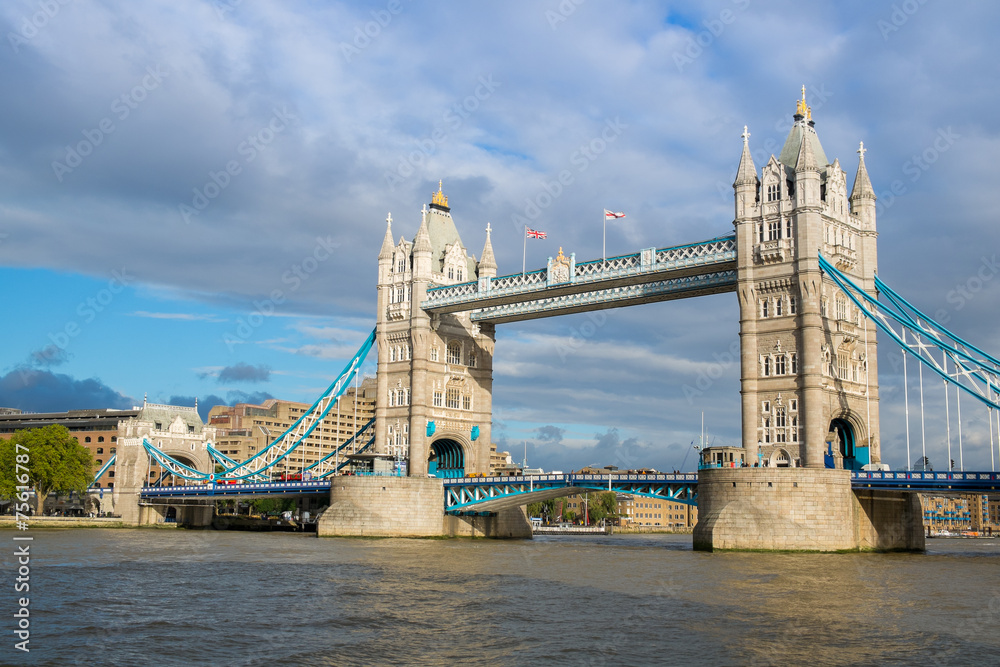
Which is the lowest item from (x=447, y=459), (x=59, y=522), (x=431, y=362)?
(x=59, y=522)

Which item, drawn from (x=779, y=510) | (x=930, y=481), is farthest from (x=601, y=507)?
(x=930, y=481)

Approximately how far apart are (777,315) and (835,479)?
11.0m

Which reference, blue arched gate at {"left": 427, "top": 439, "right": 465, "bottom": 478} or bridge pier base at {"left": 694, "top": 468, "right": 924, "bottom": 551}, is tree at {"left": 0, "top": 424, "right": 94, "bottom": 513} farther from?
bridge pier base at {"left": 694, "top": 468, "right": 924, "bottom": 551}

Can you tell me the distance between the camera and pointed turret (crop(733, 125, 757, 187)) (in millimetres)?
62656

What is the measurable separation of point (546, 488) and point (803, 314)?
22.5m

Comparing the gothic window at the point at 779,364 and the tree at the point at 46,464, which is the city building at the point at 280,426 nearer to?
the tree at the point at 46,464

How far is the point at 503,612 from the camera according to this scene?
1158 inches

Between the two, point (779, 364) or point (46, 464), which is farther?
point (46, 464)

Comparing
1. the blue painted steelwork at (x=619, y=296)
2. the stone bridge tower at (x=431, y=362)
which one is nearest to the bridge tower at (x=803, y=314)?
the blue painted steelwork at (x=619, y=296)

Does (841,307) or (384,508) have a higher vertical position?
(841,307)

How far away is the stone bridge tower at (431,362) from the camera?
80.2 meters

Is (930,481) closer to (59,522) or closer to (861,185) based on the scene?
(861,185)

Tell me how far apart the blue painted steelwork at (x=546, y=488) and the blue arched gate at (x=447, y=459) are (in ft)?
22.0

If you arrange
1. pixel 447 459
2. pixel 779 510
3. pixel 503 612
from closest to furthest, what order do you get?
pixel 503 612
pixel 779 510
pixel 447 459
